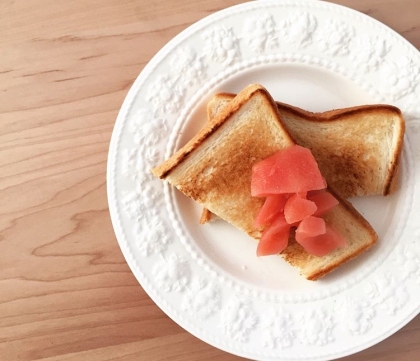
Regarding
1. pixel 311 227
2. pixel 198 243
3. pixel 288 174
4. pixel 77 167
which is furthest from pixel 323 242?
pixel 77 167

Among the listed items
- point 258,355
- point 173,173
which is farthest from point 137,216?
point 258,355

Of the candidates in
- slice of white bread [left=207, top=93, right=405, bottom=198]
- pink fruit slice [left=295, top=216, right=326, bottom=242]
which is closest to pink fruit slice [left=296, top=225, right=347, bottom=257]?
pink fruit slice [left=295, top=216, right=326, bottom=242]

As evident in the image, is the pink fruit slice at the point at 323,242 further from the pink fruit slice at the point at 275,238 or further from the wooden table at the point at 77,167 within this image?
the wooden table at the point at 77,167

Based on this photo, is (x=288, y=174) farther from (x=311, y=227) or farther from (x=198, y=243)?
(x=198, y=243)

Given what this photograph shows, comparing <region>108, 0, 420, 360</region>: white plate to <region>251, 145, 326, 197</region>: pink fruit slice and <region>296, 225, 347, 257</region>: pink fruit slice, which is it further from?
<region>251, 145, 326, 197</region>: pink fruit slice

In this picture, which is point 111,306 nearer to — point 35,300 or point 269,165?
point 35,300

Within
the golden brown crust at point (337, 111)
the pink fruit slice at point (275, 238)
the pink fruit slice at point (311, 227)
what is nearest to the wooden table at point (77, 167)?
the golden brown crust at point (337, 111)

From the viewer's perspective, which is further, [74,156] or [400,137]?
[74,156]
